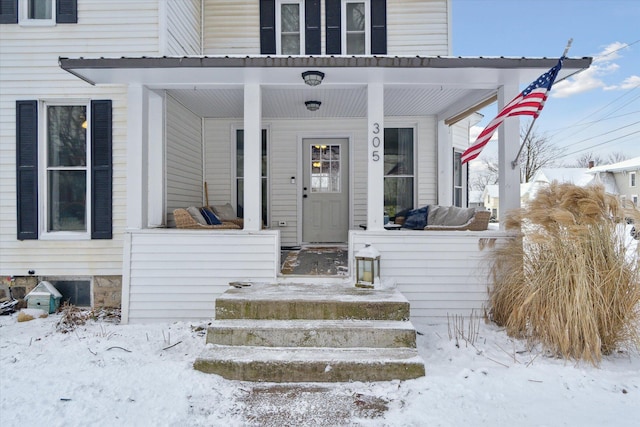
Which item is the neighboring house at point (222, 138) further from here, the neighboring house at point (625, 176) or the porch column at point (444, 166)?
the neighboring house at point (625, 176)

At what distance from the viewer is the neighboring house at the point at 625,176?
20594 mm

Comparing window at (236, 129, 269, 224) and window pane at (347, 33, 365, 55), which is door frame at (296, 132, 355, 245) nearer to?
window at (236, 129, 269, 224)

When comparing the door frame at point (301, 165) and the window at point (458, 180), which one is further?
the window at point (458, 180)

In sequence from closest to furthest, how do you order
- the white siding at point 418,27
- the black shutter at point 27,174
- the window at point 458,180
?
1. the black shutter at point 27,174
2. the white siding at point 418,27
3. the window at point 458,180

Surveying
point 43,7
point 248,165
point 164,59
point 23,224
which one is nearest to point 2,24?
point 43,7

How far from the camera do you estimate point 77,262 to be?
517cm

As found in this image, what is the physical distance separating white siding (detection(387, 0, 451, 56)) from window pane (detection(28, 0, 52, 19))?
5064 mm

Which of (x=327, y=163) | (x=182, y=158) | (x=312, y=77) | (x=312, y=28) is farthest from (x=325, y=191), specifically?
(x=312, y=77)

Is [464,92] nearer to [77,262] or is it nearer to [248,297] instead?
[248,297]

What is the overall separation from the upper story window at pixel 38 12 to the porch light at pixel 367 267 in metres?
5.11

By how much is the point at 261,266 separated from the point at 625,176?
25242mm

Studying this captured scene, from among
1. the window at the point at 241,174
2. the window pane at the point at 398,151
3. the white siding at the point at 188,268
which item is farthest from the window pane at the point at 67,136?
the window pane at the point at 398,151

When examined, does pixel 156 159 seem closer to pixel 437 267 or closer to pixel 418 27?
pixel 437 267

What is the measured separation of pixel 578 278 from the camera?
3.12 metres
